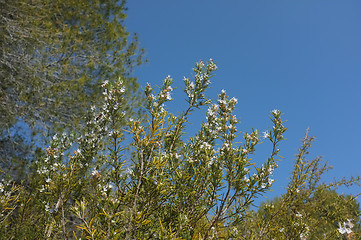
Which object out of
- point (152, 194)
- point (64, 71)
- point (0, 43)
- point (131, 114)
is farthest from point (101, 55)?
point (152, 194)

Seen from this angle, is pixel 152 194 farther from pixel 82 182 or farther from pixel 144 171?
pixel 82 182

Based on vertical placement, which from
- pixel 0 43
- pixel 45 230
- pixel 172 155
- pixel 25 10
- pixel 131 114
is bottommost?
pixel 45 230

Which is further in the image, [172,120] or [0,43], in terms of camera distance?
[0,43]

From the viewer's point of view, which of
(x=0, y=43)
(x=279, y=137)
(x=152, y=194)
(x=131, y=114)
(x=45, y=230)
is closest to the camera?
(x=152, y=194)

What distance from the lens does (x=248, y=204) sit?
71.4 inches

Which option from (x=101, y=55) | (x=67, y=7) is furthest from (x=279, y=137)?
(x=67, y=7)

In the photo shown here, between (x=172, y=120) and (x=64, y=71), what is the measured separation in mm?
6754

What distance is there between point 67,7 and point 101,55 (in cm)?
220

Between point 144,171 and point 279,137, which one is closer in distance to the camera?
point 144,171

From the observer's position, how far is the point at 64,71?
7.83m

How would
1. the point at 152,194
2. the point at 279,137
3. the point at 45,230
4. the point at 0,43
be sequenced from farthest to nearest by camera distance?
the point at 0,43, the point at 45,230, the point at 279,137, the point at 152,194

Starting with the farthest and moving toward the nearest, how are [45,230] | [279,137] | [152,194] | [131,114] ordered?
[131,114] → [45,230] → [279,137] → [152,194]

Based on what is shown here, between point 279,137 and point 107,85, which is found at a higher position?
point 107,85

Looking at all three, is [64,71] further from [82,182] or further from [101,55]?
[82,182]
